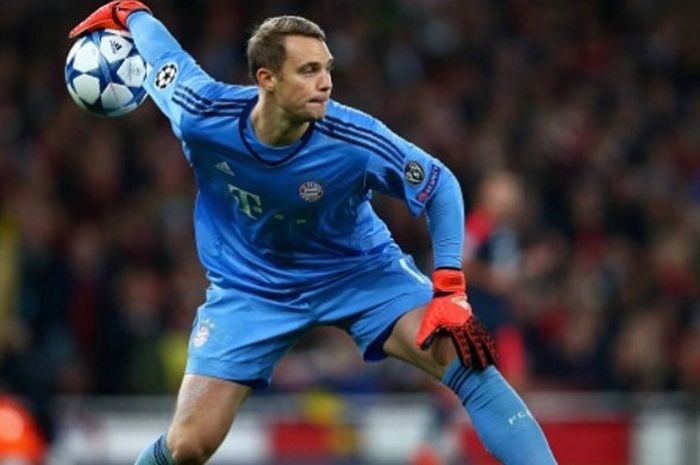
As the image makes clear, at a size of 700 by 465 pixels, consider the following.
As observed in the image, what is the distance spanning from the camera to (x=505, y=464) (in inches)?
265

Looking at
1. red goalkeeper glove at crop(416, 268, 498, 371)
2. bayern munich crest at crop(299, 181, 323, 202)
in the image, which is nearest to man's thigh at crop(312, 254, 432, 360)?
red goalkeeper glove at crop(416, 268, 498, 371)

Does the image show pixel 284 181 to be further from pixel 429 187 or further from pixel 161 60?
pixel 161 60

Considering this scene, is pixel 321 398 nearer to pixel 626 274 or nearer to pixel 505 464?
pixel 626 274

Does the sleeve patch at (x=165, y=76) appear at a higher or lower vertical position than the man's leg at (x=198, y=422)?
higher

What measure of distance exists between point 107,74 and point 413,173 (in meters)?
1.41

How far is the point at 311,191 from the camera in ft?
22.6

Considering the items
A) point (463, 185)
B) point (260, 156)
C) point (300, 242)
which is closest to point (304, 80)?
point (260, 156)

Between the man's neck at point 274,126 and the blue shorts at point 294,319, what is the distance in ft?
1.90

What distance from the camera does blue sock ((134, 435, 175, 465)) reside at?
7.03 metres

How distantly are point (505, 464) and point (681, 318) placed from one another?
293 inches

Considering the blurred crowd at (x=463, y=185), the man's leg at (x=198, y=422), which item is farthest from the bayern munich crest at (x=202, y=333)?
the blurred crowd at (x=463, y=185)

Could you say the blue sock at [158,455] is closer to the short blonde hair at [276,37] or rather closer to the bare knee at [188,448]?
the bare knee at [188,448]

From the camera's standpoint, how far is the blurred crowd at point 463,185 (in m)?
12.7

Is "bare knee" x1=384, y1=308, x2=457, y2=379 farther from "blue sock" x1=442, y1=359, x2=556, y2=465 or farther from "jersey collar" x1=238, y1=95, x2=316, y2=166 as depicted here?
"jersey collar" x1=238, y1=95, x2=316, y2=166
